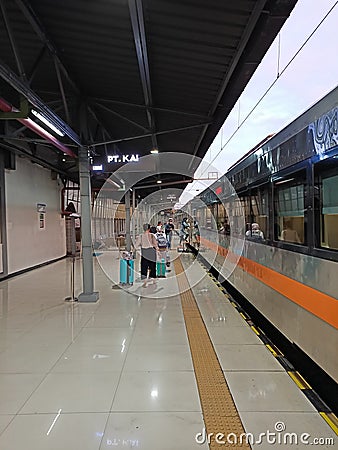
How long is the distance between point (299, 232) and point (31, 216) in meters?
8.97

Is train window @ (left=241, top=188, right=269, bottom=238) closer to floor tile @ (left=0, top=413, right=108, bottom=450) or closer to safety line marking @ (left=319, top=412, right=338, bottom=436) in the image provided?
safety line marking @ (left=319, top=412, right=338, bottom=436)

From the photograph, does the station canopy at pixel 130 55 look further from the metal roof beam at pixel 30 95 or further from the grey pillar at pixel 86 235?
the grey pillar at pixel 86 235

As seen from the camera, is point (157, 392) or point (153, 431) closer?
point (153, 431)

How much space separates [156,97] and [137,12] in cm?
268

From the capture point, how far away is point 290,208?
405 cm

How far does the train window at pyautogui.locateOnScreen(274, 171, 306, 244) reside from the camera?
12.1 ft

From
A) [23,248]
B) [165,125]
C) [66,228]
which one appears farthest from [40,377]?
[66,228]

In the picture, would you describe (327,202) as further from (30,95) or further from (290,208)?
(30,95)

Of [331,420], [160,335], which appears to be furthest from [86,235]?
[331,420]

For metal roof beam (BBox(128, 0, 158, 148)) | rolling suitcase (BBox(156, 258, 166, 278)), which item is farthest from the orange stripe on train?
rolling suitcase (BBox(156, 258, 166, 278))

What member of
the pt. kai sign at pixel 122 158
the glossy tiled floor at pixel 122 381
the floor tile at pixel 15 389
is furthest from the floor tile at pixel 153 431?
the pt. kai sign at pixel 122 158

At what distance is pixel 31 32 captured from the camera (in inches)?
173

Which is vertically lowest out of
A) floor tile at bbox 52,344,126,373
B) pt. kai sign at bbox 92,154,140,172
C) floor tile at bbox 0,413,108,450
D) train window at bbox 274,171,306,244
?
floor tile at bbox 0,413,108,450

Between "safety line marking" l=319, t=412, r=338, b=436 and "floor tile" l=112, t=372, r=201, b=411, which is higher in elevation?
"floor tile" l=112, t=372, r=201, b=411
